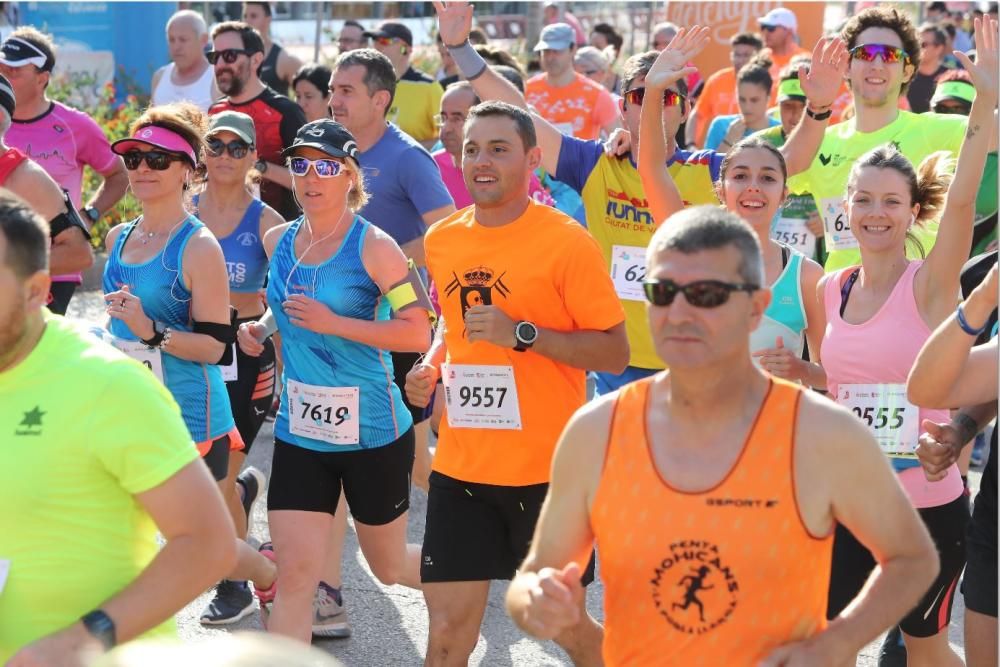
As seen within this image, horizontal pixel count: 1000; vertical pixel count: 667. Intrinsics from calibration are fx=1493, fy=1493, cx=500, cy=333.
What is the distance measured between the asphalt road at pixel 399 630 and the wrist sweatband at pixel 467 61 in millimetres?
2124

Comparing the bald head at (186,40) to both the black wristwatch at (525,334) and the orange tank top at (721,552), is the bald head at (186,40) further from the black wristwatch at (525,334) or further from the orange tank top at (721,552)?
the orange tank top at (721,552)

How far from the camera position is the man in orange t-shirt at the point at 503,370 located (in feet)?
14.6

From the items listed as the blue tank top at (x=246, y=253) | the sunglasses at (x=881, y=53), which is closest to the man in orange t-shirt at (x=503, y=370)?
the blue tank top at (x=246, y=253)

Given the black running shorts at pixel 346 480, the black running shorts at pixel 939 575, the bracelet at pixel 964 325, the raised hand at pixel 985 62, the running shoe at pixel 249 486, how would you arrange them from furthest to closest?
the running shoe at pixel 249 486 < the black running shorts at pixel 346 480 < the raised hand at pixel 985 62 < the black running shorts at pixel 939 575 < the bracelet at pixel 964 325

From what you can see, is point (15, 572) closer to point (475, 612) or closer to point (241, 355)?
point (475, 612)

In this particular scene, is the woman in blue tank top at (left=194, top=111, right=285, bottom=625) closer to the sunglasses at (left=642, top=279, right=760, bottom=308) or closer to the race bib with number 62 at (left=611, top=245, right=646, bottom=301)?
the race bib with number 62 at (left=611, top=245, right=646, bottom=301)

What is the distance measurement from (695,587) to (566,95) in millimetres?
8840

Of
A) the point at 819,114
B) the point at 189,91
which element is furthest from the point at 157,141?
the point at 189,91

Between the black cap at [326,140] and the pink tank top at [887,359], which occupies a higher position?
the black cap at [326,140]

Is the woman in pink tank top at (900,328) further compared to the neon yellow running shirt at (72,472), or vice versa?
the woman in pink tank top at (900,328)

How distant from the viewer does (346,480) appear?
511 cm

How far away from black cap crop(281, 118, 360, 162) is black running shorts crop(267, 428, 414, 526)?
100 centimetres

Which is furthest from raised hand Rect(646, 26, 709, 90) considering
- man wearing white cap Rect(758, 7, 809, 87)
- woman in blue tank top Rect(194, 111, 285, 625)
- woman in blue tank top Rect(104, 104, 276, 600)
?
man wearing white cap Rect(758, 7, 809, 87)

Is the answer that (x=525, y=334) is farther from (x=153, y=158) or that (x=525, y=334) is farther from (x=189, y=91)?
(x=189, y=91)
